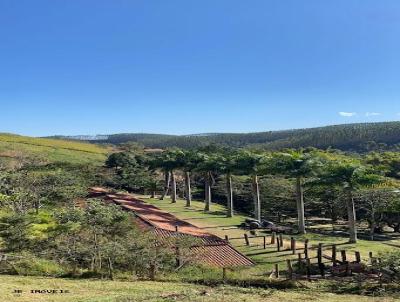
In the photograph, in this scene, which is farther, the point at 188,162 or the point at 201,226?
the point at 188,162

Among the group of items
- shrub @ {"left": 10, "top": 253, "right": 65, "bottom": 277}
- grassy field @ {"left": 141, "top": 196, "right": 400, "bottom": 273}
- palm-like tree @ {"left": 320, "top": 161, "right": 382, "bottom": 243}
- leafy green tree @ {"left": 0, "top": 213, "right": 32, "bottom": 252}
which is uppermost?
palm-like tree @ {"left": 320, "top": 161, "right": 382, "bottom": 243}

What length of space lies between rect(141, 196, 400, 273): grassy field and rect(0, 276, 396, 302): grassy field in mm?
5824

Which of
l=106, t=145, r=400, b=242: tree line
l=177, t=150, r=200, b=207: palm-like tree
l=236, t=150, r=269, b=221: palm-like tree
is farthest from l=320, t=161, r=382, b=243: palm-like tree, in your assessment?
l=177, t=150, r=200, b=207: palm-like tree

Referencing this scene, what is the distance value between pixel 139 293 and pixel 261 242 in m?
15.1

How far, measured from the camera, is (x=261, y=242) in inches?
1243

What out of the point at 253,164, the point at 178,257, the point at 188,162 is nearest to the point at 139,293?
the point at 178,257

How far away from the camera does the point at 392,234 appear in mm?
40906

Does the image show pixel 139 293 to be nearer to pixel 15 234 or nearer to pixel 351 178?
pixel 15 234

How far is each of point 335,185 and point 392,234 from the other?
38.3 ft

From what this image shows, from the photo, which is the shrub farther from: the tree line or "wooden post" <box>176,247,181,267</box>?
the tree line

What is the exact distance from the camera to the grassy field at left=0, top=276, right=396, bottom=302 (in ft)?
54.8

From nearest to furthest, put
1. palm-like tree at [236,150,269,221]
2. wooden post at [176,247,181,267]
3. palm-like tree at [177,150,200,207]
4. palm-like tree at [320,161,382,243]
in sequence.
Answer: wooden post at [176,247,181,267], palm-like tree at [320,161,382,243], palm-like tree at [236,150,269,221], palm-like tree at [177,150,200,207]

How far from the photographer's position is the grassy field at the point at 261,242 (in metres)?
27.3

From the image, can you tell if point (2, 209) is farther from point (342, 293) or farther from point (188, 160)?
point (342, 293)
